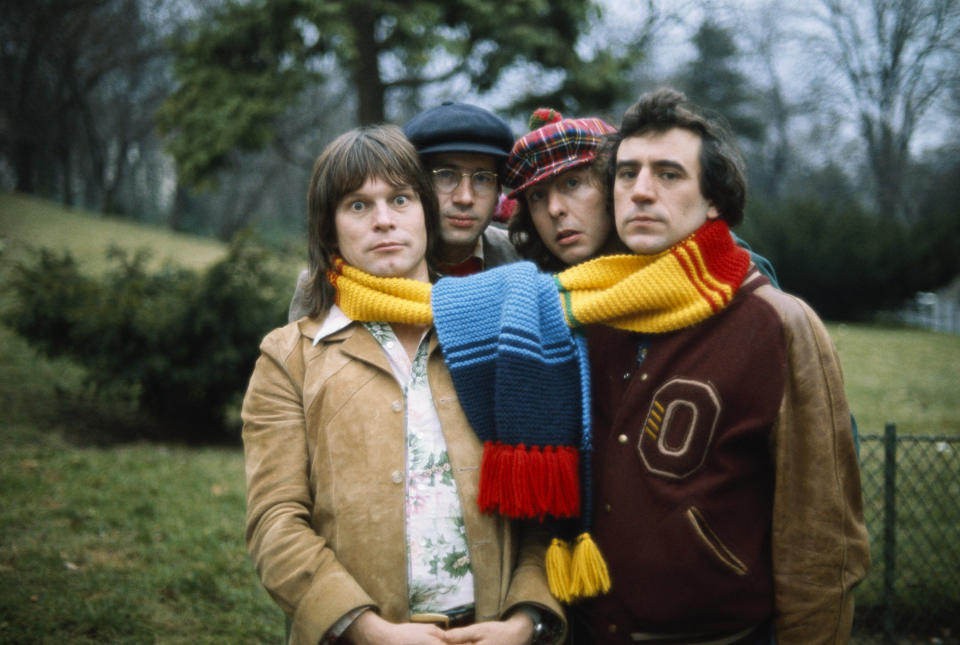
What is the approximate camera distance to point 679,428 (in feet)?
5.87

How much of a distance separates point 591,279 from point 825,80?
21.8 metres

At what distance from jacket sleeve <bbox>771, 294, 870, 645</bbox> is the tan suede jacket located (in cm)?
62

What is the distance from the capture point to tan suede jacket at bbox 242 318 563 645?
5.95 ft

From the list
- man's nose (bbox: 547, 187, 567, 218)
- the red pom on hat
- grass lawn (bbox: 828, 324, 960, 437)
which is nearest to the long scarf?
man's nose (bbox: 547, 187, 567, 218)

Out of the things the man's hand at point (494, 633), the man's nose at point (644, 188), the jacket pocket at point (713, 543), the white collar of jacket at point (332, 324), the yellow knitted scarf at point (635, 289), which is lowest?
the man's hand at point (494, 633)

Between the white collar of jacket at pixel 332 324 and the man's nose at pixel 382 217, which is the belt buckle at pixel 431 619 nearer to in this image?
the white collar of jacket at pixel 332 324

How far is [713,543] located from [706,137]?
1.07m

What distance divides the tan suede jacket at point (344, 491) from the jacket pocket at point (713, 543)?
438mm

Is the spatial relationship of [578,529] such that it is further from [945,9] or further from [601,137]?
[945,9]

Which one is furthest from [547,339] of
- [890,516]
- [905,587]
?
[905,587]

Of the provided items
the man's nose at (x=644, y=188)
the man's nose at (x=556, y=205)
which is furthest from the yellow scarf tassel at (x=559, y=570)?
the man's nose at (x=556, y=205)

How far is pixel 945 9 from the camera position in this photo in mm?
13461

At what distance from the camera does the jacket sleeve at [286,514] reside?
177cm

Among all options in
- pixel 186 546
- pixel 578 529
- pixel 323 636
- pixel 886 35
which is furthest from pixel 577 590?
pixel 886 35
